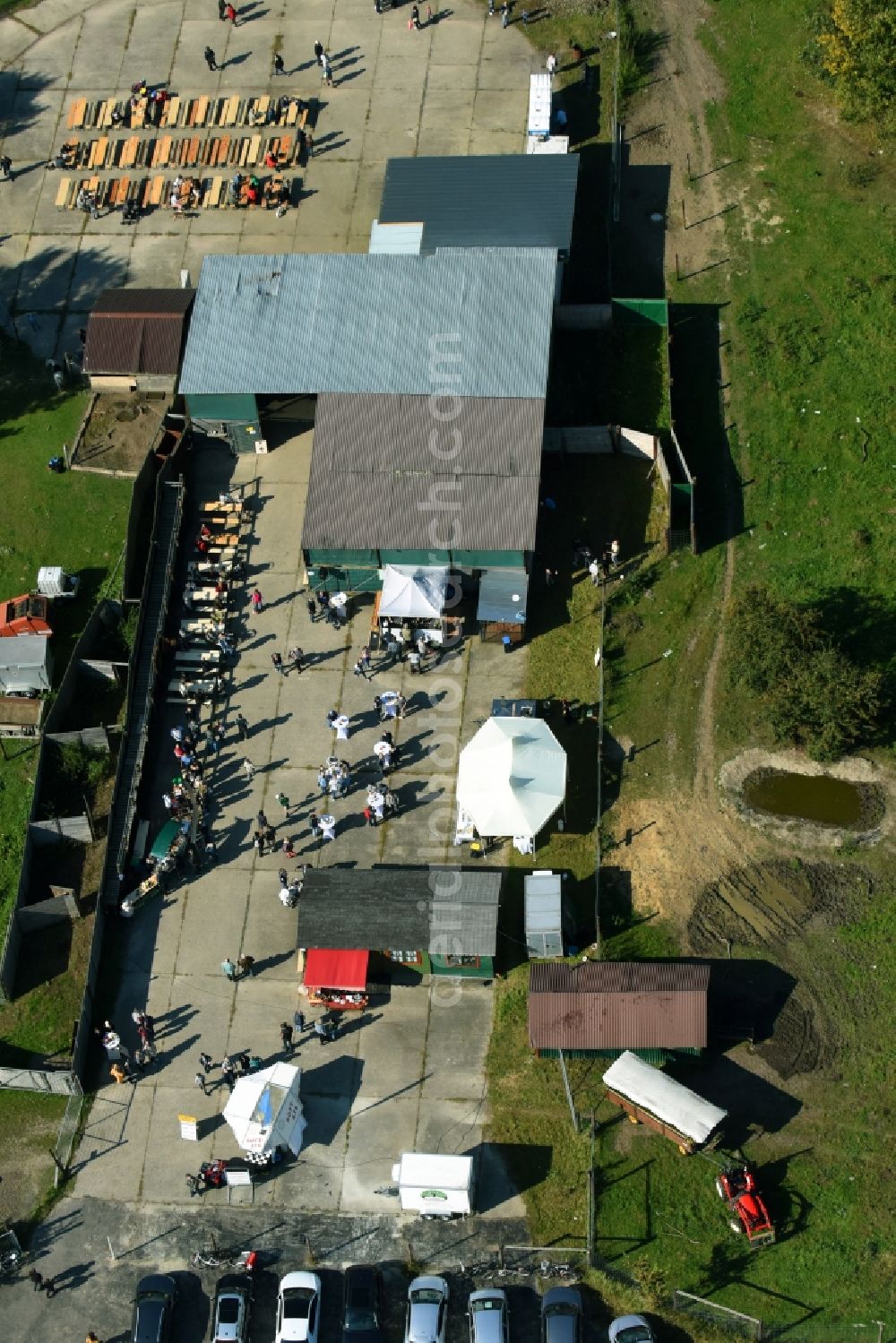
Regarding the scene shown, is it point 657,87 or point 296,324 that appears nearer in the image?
point 296,324

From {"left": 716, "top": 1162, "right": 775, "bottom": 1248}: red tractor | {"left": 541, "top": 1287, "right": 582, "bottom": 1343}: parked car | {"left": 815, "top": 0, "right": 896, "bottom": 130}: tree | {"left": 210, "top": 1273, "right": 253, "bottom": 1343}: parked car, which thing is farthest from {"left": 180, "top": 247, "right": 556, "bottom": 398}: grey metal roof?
{"left": 210, "top": 1273, "right": 253, "bottom": 1343}: parked car

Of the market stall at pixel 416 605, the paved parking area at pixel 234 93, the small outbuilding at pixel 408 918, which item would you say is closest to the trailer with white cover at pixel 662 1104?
the small outbuilding at pixel 408 918

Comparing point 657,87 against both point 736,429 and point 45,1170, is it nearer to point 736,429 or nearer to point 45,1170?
point 736,429

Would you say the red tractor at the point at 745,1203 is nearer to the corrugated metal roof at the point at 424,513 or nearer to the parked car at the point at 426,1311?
the parked car at the point at 426,1311

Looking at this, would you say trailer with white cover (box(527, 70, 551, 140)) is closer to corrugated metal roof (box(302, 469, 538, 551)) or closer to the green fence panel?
the green fence panel

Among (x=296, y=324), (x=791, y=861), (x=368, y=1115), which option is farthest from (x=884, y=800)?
(x=296, y=324)
